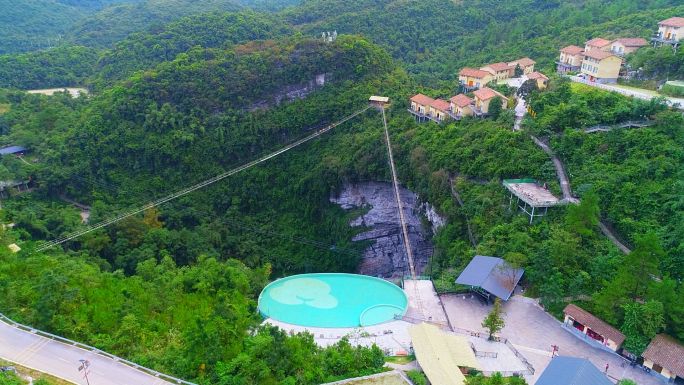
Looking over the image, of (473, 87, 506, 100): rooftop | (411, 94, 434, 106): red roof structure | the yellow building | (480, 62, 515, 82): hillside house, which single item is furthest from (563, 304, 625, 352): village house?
the yellow building

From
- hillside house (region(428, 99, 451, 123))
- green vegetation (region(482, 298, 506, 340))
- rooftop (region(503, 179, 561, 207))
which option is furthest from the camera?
hillside house (region(428, 99, 451, 123))

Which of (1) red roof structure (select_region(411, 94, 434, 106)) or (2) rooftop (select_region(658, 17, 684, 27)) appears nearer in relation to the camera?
(2) rooftop (select_region(658, 17, 684, 27))

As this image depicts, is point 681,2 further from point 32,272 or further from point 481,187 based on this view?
point 32,272

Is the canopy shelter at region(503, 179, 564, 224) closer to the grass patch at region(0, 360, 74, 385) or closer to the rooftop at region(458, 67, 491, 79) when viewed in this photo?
the rooftop at region(458, 67, 491, 79)

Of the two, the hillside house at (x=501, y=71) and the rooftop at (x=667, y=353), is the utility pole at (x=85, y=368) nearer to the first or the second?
the rooftop at (x=667, y=353)

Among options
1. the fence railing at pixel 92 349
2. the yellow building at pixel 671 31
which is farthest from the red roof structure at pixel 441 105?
the fence railing at pixel 92 349

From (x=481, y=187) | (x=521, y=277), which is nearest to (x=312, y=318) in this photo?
(x=521, y=277)
